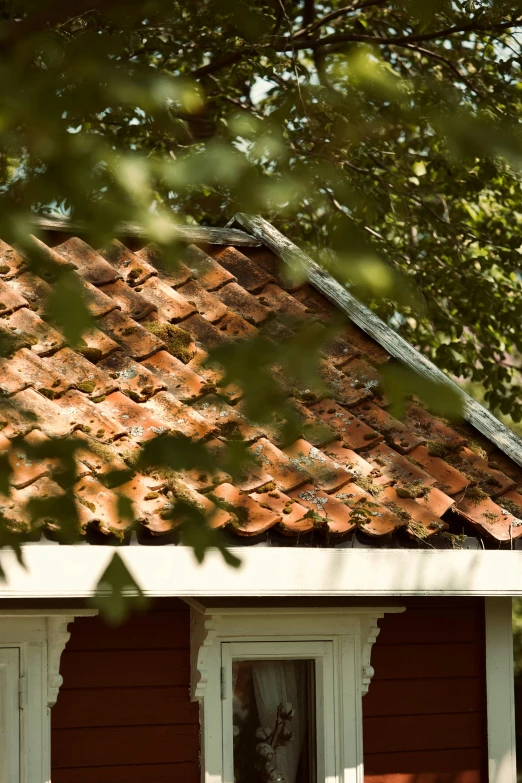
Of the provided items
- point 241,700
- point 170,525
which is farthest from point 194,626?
point 170,525

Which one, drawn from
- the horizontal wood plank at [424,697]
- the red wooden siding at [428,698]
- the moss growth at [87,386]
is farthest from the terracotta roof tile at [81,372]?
the horizontal wood plank at [424,697]

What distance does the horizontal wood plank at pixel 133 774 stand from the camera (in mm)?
4086

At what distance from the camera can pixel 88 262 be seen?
5441mm

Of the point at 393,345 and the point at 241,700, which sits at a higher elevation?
the point at 393,345

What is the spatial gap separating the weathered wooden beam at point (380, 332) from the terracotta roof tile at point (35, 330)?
3.80ft

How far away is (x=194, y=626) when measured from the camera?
168 inches

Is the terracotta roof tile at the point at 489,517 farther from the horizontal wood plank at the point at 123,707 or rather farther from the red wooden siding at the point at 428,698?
the horizontal wood plank at the point at 123,707

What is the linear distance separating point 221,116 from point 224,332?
5696 mm

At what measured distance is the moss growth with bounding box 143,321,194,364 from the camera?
482 cm

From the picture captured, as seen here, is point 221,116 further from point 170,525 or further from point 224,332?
point 170,525

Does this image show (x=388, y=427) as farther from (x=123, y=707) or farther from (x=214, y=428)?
(x=123, y=707)

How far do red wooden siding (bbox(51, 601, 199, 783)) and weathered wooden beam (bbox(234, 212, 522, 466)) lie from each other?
1.64 m

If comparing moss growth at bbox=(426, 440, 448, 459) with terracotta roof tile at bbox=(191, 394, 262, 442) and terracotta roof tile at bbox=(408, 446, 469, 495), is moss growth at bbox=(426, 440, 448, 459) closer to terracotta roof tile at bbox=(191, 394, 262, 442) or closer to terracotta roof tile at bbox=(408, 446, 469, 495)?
terracotta roof tile at bbox=(408, 446, 469, 495)

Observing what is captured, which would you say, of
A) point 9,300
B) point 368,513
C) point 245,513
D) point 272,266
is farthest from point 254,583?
point 272,266
